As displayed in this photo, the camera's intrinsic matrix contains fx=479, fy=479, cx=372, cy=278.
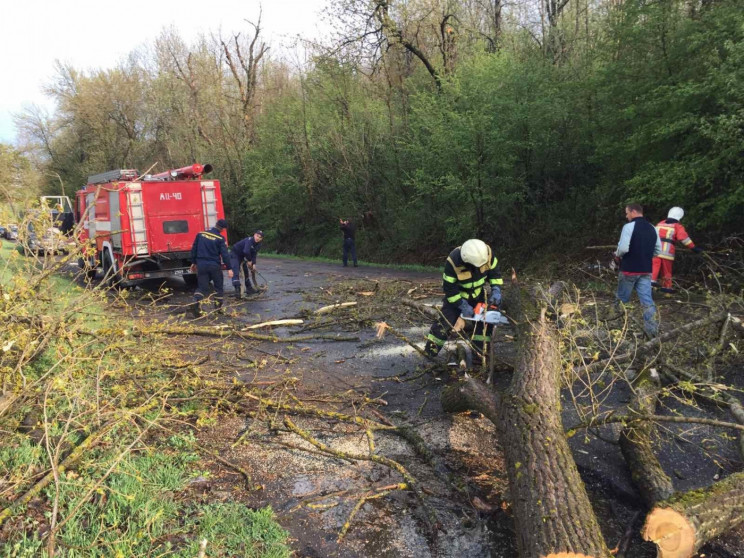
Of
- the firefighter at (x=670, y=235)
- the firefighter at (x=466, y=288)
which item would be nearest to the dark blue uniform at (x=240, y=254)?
the firefighter at (x=466, y=288)

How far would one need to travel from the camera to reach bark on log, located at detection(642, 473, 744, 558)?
222 centimetres

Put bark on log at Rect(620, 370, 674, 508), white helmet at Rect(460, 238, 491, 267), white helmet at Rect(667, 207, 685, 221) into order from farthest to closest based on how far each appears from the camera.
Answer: white helmet at Rect(667, 207, 685, 221) < white helmet at Rect(460, 238, 491, 267) < bark on log at Rect(620, 370, 674, 508)

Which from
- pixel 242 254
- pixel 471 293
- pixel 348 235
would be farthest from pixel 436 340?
pixel 348 235

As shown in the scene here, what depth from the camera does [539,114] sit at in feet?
38.2

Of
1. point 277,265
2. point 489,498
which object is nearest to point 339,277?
point 277,265

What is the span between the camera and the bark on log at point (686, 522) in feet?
7.30

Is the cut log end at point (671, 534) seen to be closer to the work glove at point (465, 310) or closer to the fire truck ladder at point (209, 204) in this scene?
the work glove at point (465, 310)

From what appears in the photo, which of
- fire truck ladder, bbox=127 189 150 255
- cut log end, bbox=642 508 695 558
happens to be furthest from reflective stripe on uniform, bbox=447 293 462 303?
fire truck ladder, bbox=127 189 150 255

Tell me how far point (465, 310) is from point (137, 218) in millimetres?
8241

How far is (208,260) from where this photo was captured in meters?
8.52

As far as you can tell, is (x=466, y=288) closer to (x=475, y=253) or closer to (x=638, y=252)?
(x=475, y=253)

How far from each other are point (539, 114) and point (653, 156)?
309 cm

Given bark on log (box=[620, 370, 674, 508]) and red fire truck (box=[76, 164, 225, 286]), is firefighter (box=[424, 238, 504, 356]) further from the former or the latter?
red fire truck (box=[76, 164, 225, 286])

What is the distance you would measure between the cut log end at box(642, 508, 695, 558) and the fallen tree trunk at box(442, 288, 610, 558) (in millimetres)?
252
